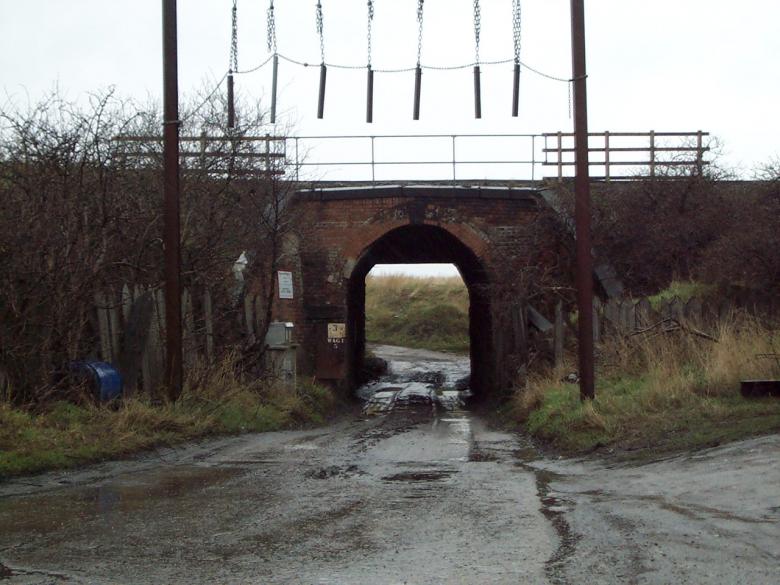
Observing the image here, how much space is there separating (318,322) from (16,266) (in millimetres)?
11806

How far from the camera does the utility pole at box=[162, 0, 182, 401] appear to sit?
498 inches

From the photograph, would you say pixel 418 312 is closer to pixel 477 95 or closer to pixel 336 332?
pixel 336 332

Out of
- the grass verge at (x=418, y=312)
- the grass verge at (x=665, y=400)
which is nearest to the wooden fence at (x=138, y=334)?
the grass verge at (x=665, y=400)

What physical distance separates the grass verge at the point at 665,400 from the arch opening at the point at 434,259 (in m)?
7.87

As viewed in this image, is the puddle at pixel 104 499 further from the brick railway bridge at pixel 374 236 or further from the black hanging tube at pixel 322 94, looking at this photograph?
the brick railway bridge at pixel 374 236

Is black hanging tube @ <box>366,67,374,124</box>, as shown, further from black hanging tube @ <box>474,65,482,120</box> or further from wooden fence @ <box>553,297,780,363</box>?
wooden fence @ <box>553,297,780,363</box>

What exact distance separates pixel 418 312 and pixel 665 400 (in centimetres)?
3732

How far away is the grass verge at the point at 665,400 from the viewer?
9.66m

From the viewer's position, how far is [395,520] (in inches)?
254

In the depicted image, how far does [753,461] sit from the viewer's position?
25.1 feet

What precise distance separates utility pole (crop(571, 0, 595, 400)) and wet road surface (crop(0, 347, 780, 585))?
2.52 m

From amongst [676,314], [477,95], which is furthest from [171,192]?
[676,314]

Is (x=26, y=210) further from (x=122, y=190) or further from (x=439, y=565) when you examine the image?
(x=439, y=565)

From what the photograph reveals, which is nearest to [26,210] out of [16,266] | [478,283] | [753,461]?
[16,266]
